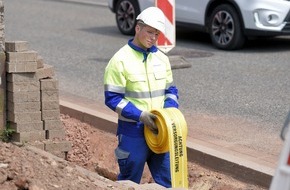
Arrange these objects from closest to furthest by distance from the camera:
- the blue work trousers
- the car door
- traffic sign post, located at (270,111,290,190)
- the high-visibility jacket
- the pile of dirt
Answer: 1. traffic sign post, located at (270,111,290,190)
2. the pile of dirt
3. the high-visibility jacket
4. the blue work trousers
5. the car door

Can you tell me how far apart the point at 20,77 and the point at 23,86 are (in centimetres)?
9

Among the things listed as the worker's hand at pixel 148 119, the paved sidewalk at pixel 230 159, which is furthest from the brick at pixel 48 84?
the worker's hand at pixel 148 119

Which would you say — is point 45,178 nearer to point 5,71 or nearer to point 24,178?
point 24,178

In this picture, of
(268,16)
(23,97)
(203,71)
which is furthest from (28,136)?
(268,16)

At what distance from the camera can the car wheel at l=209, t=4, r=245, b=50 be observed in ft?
47.6

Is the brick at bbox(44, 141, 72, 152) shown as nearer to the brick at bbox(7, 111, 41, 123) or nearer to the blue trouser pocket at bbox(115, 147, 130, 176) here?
the brick at bbox(7, 111, 41, 123)

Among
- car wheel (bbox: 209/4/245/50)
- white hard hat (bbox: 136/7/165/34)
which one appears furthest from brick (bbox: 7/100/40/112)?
car wheel (bbox: 209/4/245/50)

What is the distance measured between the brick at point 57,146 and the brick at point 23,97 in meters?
0.43

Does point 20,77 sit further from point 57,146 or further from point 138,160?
point 138,160

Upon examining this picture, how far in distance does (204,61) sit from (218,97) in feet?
9.59

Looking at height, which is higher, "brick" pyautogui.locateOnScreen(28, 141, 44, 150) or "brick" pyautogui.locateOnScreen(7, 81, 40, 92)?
"brick" pyautogui.locateOnScreen(7, 81, 40, 92)

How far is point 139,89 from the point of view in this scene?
6.43 metres

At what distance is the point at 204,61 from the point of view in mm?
13641

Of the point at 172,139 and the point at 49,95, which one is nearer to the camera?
the point at 172,139
